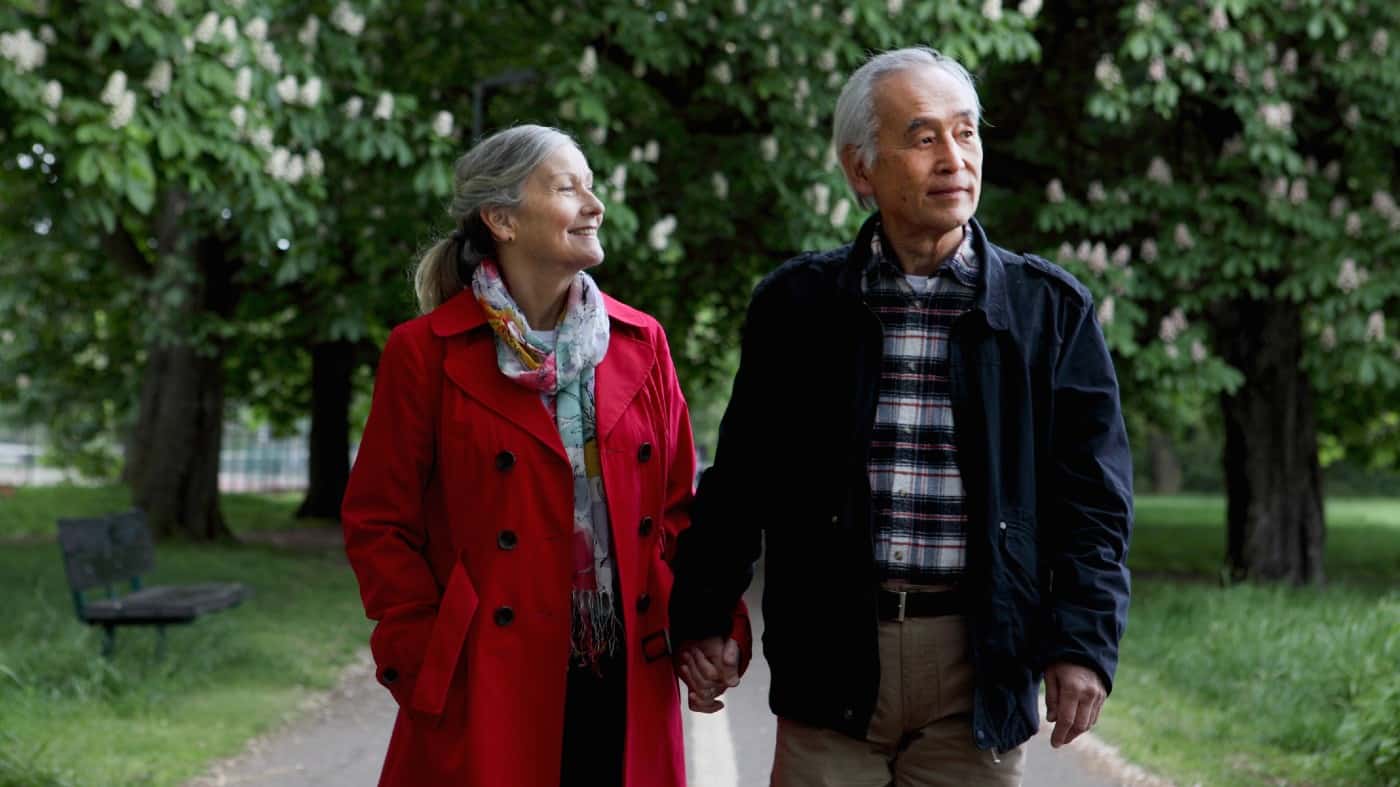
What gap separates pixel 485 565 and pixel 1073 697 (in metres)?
1.16

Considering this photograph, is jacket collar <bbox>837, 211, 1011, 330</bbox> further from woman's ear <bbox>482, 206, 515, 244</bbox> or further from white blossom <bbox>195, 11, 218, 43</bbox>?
white blossom <bbox>195, 11, 218, 43</bbox>

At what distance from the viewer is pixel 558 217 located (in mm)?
3523

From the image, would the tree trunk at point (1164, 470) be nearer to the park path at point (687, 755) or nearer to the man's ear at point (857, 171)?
the park path at point (687, 755)

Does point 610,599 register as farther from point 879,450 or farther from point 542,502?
point 879,450

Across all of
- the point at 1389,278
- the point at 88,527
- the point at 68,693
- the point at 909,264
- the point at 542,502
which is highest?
the point at 1389,278

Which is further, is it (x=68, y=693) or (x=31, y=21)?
(x=31, y=21)

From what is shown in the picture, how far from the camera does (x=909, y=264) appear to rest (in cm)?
323

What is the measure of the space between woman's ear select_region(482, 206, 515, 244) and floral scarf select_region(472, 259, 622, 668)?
12cm

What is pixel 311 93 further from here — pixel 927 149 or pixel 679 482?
pixel 927 149

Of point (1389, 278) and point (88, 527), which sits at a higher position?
point (1389, 278)

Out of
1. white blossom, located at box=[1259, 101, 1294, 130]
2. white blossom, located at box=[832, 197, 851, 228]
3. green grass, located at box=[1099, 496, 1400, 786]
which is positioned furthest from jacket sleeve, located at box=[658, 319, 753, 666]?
white blossom, located at box=[1259, 101, 1294, 130]

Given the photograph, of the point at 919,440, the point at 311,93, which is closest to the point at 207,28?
the point at 311,93

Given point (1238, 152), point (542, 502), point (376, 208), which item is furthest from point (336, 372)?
point (542, 502)

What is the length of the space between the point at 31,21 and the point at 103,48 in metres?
0.48
